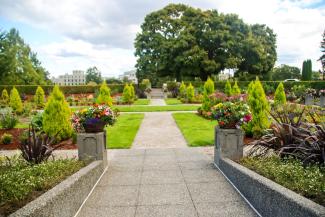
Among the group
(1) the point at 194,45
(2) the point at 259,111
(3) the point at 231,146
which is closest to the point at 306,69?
(1) the point at 194,45

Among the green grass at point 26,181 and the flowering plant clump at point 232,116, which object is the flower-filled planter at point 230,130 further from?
the green grass at point 26,181

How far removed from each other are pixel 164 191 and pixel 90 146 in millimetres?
1967

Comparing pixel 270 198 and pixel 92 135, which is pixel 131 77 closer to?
pixel 92 135

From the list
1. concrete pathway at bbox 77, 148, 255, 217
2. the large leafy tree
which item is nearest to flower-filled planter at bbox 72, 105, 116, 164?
concrete pathway at bbox 77, 148, 255, 217

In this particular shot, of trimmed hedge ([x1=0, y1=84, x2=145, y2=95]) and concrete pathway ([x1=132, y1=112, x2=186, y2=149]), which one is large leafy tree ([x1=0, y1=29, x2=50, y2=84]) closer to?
trimmed hedge ([x1=0, y1=84, x2=145, y2=95])

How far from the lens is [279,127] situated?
5535 millimetres

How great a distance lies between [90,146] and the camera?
5.98 metres

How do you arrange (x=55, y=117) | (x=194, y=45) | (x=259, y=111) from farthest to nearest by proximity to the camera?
(x=194, y=45) < (x=55, y=117) < (x=259, y=111)

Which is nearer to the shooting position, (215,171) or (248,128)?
(215,171)

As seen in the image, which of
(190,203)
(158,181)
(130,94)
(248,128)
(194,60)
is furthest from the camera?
(194,60)

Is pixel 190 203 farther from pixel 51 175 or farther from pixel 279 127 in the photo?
pixel 279 127

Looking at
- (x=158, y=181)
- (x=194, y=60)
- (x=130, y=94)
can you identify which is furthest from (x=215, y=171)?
(x=194, y=60)

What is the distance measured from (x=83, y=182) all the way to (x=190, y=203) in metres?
1.54

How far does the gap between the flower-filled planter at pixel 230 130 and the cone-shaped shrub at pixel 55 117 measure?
5254 mm
